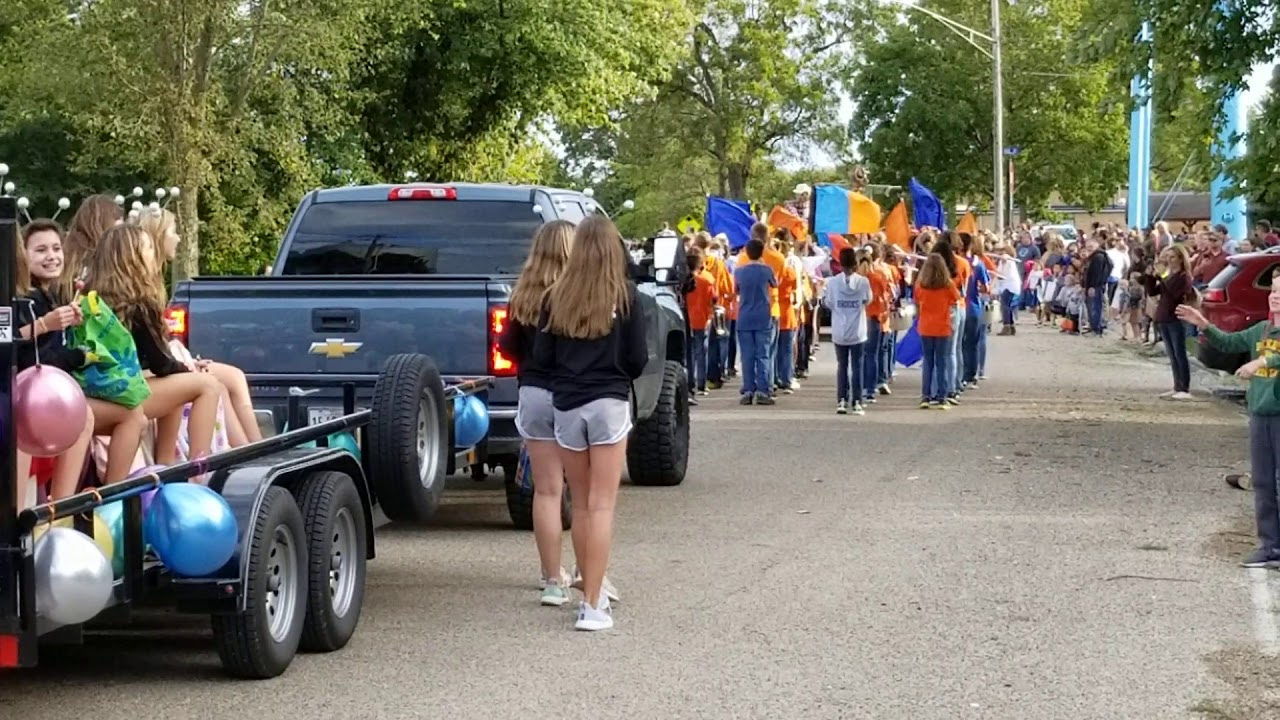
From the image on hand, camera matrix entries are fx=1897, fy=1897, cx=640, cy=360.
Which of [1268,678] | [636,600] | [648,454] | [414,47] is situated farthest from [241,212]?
[1268,678]

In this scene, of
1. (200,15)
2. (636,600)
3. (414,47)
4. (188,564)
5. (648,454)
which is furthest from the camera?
(414,47)

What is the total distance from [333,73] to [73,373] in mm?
29293

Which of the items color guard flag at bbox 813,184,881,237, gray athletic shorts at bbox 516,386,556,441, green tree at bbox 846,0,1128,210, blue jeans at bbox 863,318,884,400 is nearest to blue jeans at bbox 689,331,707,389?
blue jeans at bbox 863,318,884,400

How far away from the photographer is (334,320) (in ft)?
32.7

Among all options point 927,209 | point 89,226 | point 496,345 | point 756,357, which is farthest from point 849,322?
point 927,209

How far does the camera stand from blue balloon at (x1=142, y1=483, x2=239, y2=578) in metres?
6.52

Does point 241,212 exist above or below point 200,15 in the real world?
below

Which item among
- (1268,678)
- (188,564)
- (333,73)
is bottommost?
(1268,678)

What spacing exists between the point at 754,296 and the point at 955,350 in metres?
2.16

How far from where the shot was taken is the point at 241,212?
121 ft

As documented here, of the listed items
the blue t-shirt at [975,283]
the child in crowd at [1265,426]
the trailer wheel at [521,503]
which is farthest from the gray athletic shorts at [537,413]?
the blue t-shirt at [975,283]

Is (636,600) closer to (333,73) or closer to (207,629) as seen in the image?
(207,629)

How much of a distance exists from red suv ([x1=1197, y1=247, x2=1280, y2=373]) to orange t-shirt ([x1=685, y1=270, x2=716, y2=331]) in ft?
17.4

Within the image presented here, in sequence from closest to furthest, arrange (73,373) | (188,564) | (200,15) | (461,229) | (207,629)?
(188,564)
(73,373)
(207,629)
(461,229)
(200,15)
